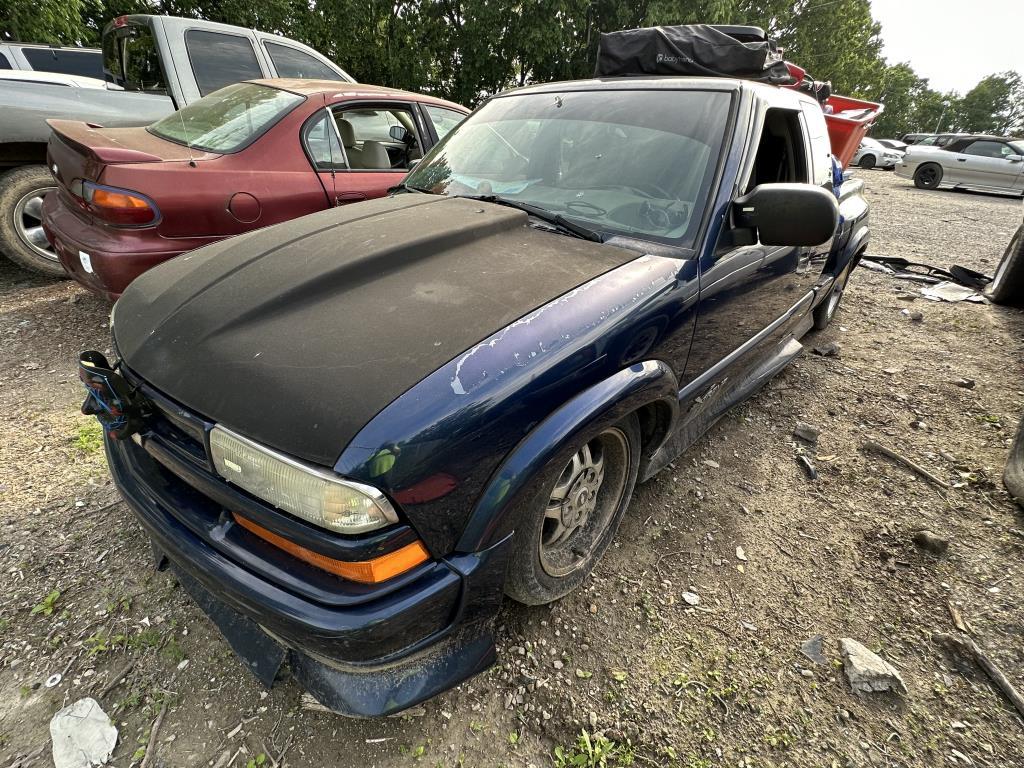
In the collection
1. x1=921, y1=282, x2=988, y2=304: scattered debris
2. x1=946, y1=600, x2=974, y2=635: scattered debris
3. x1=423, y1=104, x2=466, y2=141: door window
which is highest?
x1=423, y1=104, x2=466, y2=141: door window

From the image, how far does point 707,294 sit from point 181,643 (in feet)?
7.35

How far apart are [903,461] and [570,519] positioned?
221 centimetres

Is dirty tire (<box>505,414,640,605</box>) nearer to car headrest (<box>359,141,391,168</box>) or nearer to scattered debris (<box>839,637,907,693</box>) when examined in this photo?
scattered debris (<box>839,637,907,693</box>)

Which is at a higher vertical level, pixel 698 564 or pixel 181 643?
pixel 698 564

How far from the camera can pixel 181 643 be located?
1733 mm

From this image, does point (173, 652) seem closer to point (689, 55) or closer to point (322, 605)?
point (322, 605)

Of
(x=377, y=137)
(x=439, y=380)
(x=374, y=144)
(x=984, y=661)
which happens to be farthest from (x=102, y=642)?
(x=377, y=137)

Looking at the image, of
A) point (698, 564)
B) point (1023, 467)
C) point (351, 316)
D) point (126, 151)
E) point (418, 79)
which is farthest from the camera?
point (418, 79)

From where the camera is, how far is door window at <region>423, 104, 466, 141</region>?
4.23 metres

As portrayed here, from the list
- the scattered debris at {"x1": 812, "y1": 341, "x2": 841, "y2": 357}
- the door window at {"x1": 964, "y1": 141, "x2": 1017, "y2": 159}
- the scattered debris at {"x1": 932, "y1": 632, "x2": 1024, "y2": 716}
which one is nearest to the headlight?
the scattered debris at {"x1": 932, "y1": 632, "x2": 1024, "y2": 716}

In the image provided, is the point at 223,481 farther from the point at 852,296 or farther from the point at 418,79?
the point at 418,79

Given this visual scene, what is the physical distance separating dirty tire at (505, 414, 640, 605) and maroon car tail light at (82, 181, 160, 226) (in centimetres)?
288

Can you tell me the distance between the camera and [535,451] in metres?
1.33

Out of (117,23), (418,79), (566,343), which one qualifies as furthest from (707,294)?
(418,79)
